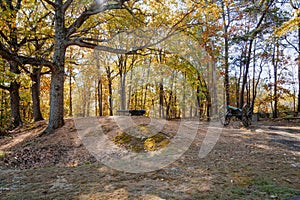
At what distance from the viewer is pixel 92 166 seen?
12.1ft

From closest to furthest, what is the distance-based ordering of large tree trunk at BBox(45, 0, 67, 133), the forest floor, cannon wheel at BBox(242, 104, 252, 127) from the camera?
1. the forest floor
2. large tree trunk at BBox(45, 0, 67, 133)
3. cannon wheel at BBox(242, 104, 252, 127)

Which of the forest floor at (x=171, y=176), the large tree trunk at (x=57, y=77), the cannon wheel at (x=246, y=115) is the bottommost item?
the forest floor at (x=171, y=176)

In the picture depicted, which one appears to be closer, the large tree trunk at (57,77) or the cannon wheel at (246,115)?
the large tree trunk at (57,77)

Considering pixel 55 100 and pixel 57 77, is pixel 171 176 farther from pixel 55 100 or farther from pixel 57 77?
pixel 57 77

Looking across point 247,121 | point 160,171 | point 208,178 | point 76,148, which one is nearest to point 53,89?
point 76,148

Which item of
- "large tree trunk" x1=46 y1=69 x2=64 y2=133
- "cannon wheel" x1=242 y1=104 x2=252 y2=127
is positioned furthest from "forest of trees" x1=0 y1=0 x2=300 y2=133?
"cannon wheel" x1=242 y1=104 x2=252 y2=127

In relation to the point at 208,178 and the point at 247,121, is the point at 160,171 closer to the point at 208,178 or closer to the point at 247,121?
the point at 208,178

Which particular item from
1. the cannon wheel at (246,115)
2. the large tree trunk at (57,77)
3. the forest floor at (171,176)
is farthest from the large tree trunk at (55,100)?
the cannon wheel at (246,115)

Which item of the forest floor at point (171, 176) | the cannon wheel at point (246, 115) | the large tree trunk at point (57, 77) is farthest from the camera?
the cannon wheel at point (246, 115)

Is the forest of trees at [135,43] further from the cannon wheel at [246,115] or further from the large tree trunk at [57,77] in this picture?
the cannon wheel at [246,115]

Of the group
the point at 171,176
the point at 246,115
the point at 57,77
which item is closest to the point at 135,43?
the point at 57,77

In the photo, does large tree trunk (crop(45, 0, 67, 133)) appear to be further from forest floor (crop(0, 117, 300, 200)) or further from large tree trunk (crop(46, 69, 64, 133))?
forest floor (crop(0, 117, 300, 200))

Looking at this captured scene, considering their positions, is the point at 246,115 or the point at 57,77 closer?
the point at 57,77

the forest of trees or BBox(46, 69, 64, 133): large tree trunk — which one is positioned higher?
the forest of trees
